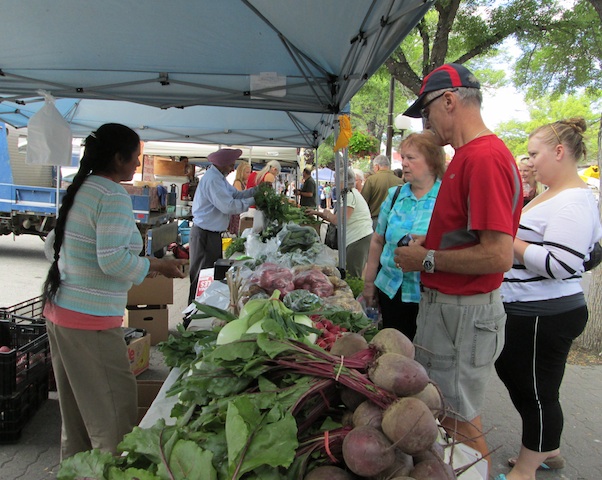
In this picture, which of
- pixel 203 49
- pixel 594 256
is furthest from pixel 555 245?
pixel 203 49

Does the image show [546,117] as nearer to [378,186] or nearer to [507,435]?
[378,186]

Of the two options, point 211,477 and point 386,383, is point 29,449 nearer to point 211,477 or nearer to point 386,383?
point 211,477

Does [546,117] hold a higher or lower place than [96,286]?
higher

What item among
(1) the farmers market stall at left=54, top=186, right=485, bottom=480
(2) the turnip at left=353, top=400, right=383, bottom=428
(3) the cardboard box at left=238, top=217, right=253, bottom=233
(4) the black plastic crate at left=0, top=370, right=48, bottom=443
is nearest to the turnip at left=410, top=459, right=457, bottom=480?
(1) the farmers market stall at left=54, top=186, right=485, bottom=480

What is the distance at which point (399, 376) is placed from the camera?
1194 millimetres

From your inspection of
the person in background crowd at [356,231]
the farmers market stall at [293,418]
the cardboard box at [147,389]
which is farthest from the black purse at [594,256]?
the person in background crowd at [356,231]

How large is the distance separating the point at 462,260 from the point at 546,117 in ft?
127

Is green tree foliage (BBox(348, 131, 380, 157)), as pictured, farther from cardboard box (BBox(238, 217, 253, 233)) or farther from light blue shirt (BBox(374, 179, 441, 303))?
light blue shirt (BBox(374, 179, 441, 303))

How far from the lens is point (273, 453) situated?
108 cm

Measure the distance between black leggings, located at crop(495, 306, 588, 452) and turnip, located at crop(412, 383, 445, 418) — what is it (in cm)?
143

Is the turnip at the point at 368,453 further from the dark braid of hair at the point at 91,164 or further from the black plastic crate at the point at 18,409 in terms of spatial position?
the black plastic crate at the point at 18,409

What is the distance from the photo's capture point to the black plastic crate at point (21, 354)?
308 centimetres

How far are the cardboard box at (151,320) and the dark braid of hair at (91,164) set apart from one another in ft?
9.08

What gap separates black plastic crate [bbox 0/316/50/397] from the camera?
3082mm
